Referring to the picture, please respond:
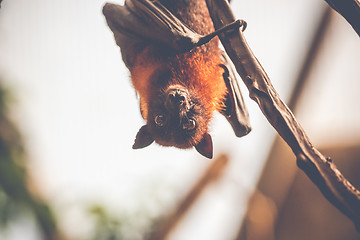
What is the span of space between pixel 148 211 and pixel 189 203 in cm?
69

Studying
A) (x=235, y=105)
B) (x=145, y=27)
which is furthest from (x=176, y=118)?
(x=145, y=27)

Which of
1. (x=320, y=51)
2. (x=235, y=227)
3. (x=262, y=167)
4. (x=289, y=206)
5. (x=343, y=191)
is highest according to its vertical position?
(x=343, y=191)

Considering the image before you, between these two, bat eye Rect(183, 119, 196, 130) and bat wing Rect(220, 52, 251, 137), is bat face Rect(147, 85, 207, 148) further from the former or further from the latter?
bat wing Rect(220, 52, 251, 137)

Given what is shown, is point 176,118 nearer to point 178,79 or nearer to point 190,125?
point 190,125

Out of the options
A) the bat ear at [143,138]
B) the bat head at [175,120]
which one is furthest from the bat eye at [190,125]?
the bat ear at [143,138]

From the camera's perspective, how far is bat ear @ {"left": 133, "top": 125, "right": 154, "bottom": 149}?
6.43 ft

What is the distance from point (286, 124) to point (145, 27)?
1.19 m

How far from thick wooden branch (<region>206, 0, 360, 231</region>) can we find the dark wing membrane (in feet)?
0.92

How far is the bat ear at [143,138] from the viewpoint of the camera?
1959 millimetres

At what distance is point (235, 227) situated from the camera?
517 cm

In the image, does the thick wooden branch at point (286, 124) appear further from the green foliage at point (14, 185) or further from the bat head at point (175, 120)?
the green foliage at point (14, 185)

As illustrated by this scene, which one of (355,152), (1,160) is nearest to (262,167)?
(355,152)

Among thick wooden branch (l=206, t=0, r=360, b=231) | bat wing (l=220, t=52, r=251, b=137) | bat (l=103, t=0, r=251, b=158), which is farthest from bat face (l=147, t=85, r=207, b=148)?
thick wooden branch (l=206, t=0, r=360, b=231)

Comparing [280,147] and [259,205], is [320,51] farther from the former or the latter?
[259,205]
